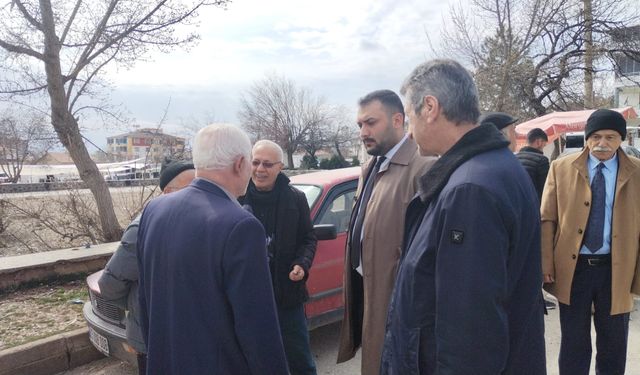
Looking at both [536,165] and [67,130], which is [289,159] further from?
[536,165]

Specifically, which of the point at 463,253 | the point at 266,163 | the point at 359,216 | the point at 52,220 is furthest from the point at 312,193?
the point at 52,220

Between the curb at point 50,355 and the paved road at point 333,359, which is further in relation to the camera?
the paved road at point 333,359

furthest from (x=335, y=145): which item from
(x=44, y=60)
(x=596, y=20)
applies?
(x=44, y=60)

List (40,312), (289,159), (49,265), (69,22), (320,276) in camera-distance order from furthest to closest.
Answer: (289,159), (69,22), (49,265), (40,312), (320,276)

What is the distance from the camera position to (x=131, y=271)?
2.44 m

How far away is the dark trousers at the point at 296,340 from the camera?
3037 mm

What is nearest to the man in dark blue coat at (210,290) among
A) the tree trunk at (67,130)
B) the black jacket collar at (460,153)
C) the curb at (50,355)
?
the black jacket collar at (460,153)

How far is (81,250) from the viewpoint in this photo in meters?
5.69

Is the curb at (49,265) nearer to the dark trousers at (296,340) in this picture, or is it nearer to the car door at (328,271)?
the car door at (328,271)

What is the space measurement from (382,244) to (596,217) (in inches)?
66.7

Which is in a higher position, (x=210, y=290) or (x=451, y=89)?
(x=451, y=89)

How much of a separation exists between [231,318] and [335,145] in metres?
51.3

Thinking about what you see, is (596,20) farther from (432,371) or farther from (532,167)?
(432,371)

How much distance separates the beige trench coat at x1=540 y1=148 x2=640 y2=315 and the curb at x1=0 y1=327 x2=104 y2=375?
397 cm
